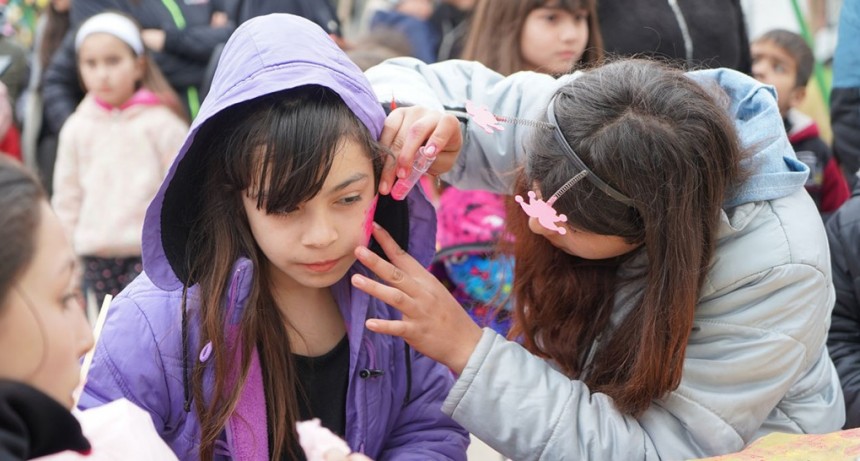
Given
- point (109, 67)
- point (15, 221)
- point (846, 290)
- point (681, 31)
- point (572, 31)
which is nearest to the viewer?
point (15, 221)

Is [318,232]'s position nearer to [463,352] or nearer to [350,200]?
[350,200]

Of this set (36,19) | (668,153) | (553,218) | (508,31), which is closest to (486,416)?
(553,218)

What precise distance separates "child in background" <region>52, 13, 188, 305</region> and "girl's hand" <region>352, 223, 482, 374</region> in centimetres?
225

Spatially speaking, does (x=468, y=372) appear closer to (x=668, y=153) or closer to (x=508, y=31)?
(x=668, y=153)

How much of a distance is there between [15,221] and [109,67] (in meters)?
3.03

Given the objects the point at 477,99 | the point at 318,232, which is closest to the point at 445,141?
the point at 318,232

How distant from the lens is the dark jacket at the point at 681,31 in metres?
2.92

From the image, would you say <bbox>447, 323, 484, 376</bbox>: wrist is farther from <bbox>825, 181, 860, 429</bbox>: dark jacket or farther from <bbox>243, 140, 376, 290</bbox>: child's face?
<bbox>825, 181, 860, 429</bbox>: dark jacket

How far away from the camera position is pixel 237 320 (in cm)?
165

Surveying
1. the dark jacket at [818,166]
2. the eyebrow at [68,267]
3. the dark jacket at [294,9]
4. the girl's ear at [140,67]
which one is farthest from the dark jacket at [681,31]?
the eyebrow at [68,267]

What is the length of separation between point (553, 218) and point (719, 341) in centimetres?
38

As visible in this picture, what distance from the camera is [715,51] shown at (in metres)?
2.98

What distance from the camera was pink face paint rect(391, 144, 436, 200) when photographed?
167cm

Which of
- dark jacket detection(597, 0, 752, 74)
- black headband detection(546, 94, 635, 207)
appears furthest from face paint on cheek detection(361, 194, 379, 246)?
dark jacket detection(597, 0, 752, 74)
